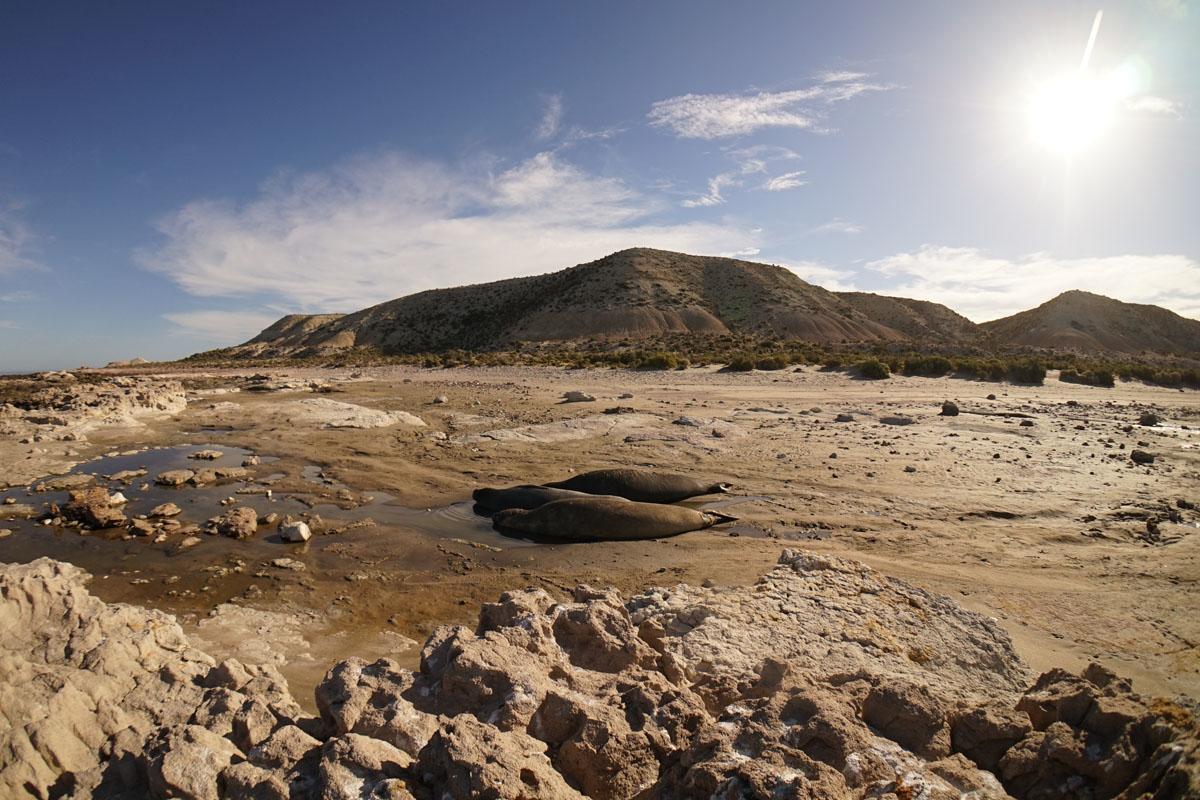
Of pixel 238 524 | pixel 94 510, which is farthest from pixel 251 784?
pixel 94 510

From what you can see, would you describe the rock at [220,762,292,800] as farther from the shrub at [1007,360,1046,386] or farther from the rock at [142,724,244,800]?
the shrub at [1007,360,1046,386]

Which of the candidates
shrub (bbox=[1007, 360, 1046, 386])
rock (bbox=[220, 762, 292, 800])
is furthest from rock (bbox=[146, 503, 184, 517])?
A: shrub (bbox=[1007, 360, 1046, 386])

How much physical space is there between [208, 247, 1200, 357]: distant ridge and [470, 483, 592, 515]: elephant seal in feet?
143

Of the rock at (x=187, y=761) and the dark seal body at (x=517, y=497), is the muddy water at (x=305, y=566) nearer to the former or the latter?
the dark seal body at (x=517, y=497)

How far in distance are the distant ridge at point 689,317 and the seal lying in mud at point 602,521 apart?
44.4m

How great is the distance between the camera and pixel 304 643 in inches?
192

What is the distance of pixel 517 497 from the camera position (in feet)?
27.2

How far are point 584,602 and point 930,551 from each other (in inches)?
179

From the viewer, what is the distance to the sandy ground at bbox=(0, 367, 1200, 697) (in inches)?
204

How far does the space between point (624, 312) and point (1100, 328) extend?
51.6m

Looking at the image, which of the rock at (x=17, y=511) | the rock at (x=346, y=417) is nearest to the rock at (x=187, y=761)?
the rock at (x=17, y=511)

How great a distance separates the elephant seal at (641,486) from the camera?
848cm

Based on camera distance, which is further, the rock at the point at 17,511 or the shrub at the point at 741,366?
the shrub at the point at 741,366

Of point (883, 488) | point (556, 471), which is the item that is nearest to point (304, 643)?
point (556, 471)
